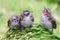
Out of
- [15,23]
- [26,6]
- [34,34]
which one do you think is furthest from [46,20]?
[26,6]

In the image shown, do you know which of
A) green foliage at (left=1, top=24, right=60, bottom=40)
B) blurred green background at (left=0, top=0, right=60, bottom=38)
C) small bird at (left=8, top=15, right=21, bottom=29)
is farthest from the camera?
blurred green background at (left=0, top=0, right=60, bottom=38)

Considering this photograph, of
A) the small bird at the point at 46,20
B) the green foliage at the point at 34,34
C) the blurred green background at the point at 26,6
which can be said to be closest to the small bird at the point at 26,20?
the green foliage at the point at 34,34

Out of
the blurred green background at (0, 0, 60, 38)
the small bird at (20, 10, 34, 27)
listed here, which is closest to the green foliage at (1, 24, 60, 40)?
the small bird at (20, 10, 34, 27)

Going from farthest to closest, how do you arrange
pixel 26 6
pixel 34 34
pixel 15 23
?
pixel 26 6
pixel 15 23
pixel 34 34

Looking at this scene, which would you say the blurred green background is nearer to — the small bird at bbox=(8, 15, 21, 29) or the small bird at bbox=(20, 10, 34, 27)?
the small bird at bbox=(8, 15, 21, 29)

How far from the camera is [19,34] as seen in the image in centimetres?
592

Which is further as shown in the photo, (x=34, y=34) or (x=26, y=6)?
(x=26, y=6)

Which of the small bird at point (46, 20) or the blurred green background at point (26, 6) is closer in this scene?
the small bird at point (46, 20)

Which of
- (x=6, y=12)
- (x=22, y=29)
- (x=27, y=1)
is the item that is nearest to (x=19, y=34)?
(x=22, y=29)

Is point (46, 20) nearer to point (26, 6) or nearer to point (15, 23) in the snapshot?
point (15, 23)

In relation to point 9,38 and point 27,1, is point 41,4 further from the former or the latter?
point 9,38

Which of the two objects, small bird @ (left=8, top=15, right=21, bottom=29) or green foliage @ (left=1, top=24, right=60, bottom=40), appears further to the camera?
small bird @ (left=8, top=15, right=21, bottom=29)

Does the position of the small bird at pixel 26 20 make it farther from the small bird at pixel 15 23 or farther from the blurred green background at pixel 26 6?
the blurred green background at pixel 26 6

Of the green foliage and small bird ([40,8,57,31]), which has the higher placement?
small bird ([40,8,57,31])
